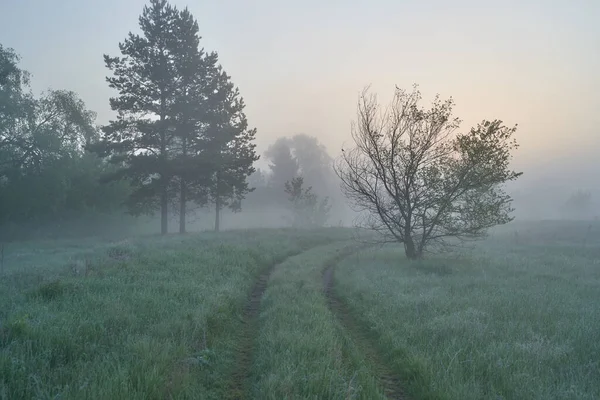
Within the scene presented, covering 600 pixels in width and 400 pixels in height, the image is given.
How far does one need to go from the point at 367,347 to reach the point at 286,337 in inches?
73.9

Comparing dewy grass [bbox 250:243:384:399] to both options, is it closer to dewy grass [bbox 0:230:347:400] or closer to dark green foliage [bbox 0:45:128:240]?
dewy grass [bbox 0:230:347:400]

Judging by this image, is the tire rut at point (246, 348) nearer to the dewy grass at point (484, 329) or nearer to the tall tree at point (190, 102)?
the dewy grass at point (484, 329)

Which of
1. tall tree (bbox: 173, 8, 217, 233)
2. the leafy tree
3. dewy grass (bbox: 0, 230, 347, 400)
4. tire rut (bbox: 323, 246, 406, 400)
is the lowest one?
tire rut (bbox: 323, 246, 406, 400)

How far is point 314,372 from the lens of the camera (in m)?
6.06

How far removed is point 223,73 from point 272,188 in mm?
41308

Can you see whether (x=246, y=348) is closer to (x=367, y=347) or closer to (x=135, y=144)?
(x=367, y=347)

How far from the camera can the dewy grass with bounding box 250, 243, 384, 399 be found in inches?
220

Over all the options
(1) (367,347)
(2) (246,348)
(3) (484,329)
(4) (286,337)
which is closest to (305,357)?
(4) (286,337)

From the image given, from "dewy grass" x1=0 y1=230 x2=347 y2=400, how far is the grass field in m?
0.03

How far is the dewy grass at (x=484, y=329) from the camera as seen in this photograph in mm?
5914

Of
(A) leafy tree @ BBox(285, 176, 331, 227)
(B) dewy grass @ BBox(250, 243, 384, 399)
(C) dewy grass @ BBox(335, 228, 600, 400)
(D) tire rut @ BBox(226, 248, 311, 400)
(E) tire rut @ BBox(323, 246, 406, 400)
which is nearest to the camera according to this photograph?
(B) dewy grass @ BBox(250, 243, 384, 399)

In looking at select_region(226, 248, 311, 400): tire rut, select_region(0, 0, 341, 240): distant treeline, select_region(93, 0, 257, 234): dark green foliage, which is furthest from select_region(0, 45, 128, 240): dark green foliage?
select_region(226, 248, 311, 400): tire rut

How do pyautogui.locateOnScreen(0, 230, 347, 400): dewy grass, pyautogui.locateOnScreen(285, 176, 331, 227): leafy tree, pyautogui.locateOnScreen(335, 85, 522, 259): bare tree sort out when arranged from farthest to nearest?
pyautogui.locateOnScreen(285, 176, 331, 227): leafy tree → pyautogui.locateOnScreen(335, 85, 522, 259): bare tree → pyautogui.locateOnScreen(0, 230, 347, 400): dewy grass

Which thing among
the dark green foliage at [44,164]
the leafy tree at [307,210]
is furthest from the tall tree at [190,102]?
the leafy tree at [307,210]
